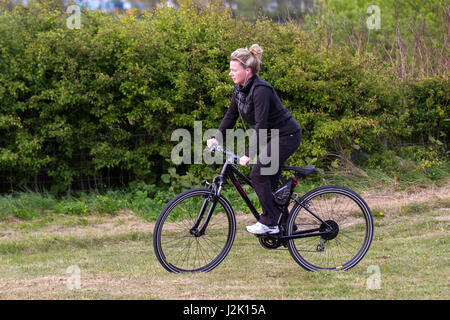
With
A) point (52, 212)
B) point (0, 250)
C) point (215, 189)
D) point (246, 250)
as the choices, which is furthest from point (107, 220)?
point (215, 189)

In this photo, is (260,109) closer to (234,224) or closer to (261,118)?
(261,118)

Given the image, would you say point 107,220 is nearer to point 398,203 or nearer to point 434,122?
point 398,203

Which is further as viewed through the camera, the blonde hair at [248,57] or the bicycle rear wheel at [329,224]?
the bicycle rear wheel at [329,224]

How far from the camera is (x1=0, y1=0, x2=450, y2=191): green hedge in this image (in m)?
8.66

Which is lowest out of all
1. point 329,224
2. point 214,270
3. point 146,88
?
point 214,270

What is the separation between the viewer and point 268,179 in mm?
5348

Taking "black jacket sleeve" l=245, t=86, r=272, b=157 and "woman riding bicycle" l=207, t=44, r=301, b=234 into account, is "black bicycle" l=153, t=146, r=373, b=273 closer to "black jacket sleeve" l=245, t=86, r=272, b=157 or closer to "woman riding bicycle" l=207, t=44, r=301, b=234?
"woman riding bicycle" l=207, t=44, r=301, b=234

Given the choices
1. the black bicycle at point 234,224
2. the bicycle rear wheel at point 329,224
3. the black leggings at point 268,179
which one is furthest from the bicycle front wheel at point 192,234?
the bicycle rear wheel at point 329,224

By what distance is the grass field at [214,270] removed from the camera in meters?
4.98

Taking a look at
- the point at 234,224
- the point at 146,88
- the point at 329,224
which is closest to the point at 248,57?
the point at 234,224

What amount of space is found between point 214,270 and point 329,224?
4.05 ft

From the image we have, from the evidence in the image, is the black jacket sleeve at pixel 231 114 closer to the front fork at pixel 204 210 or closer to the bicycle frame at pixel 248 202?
the bicycle frame at pixel 248 202

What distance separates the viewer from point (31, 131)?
29.1 feet

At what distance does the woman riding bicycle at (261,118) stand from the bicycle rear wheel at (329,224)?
286 millimetres
